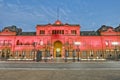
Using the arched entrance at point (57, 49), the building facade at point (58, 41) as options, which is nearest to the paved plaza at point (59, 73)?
the building facade at point (58, 41)

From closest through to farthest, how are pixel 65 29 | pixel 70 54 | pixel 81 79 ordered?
pixel 81 79 < pixel 70 54 < pixel 65 29

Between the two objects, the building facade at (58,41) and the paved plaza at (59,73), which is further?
the building facade at (58,41)

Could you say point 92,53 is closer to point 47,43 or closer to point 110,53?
point 110,53

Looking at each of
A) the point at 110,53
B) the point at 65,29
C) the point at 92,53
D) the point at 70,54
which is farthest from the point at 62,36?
the point at 110,53

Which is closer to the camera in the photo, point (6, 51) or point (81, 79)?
point (81, 79)

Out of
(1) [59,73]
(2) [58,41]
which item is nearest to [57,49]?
(2) [58,41]

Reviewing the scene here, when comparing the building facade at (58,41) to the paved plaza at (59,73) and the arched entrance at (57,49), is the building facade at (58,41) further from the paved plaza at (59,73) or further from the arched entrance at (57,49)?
the paved plaza at (59,73)

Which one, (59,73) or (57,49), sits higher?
(57,49)

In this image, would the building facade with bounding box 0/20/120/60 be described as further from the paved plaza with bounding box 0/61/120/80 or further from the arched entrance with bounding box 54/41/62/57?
the paved plaza with bounding box 0/61/120/80

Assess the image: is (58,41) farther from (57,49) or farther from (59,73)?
(59,73)

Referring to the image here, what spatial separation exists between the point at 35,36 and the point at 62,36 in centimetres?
1079

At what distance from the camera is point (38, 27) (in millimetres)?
77000

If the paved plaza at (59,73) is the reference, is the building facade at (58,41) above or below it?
above

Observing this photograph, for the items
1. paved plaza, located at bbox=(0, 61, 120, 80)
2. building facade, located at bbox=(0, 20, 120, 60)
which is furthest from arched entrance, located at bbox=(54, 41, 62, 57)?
paved plaza, located at bbox=(0, 61, 120, 80)
